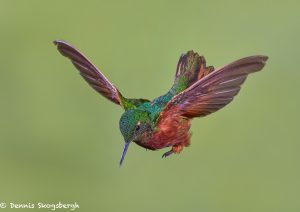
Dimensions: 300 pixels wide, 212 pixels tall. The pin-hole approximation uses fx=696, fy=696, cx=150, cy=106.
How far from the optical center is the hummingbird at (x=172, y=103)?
230cm

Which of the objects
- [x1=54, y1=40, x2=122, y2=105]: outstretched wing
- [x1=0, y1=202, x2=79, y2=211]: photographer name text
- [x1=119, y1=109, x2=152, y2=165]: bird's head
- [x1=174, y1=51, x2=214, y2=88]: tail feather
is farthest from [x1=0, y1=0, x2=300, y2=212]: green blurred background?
[x1=119, y1=109, x2=152, y2=165]: bird's head

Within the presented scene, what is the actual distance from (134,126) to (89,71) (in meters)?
0.30

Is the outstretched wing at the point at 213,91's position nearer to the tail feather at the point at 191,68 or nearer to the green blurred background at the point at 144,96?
the tail feather at the point at 191,68

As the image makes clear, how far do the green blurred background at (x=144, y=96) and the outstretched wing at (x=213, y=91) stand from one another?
2785 millimetres

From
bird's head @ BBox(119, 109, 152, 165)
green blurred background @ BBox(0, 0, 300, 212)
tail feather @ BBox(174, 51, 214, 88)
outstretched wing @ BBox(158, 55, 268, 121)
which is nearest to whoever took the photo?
outstretched wing @ BBox(158, 55, 268, 121)

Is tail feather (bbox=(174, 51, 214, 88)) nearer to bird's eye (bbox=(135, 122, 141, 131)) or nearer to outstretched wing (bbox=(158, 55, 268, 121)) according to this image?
outstretched wing (bbox=(158, 55, 268, 121))

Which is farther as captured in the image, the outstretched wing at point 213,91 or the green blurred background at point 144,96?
the green blurred background at point 144,96

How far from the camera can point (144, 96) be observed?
553cm

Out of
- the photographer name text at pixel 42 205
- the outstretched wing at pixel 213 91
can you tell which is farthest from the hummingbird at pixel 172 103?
the photographer name text at pixel 42 205

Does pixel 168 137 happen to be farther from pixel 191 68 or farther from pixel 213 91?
pixel 191 68

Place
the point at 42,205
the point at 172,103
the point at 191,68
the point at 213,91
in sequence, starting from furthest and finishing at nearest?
the point at 42,205 < the point at 191,68 < the point at 172,103 < the point at 213,91

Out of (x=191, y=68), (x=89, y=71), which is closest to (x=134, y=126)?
(x=89, y=71)

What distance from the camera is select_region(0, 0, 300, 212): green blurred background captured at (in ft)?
18.3

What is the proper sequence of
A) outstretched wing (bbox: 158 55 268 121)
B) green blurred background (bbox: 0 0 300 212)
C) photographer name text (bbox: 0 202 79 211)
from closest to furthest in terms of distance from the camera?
outstretched wing (bbox: 158 55 268 121) → photographer name text (bbox: 0 202 79 211) → green blurred background (bbox: 0 0 300 212)
